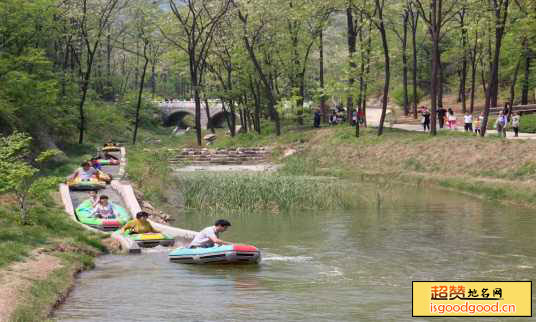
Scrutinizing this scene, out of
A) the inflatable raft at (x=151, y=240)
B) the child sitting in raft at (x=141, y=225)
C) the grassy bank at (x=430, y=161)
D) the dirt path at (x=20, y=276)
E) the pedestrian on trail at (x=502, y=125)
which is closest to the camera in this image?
the dirt path at (x=20, y=276)

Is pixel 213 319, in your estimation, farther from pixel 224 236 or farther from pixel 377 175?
pixel 377 175

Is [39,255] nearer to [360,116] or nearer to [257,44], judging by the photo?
[360,116]

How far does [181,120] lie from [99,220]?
73995 millimetres

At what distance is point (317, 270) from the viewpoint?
1850cm

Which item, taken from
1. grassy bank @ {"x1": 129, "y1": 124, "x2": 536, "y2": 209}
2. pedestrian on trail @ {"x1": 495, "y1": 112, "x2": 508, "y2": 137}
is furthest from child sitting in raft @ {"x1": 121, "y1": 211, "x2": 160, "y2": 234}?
pedestrian on trail @ {"x1": 495, "y1": 112, "x2": 508, "y2": 137}

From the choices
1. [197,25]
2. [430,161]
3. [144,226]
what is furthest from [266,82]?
[144,226]

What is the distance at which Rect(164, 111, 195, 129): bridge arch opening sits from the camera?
94.4 meters

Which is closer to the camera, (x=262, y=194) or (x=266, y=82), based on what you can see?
(x=262, y=194)

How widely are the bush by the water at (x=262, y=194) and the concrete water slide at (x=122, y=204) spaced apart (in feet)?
8.68

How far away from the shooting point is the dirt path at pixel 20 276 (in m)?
13.6

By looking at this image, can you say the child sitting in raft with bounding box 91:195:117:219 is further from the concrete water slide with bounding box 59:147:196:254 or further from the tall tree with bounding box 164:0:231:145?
the tall tree with bounding box 164:0:231:145

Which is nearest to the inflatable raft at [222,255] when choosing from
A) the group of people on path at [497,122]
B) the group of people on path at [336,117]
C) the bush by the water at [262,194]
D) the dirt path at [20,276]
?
the dirt path at [20,276]

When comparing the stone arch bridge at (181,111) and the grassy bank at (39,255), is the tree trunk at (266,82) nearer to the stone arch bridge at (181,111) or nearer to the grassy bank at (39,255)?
the grassy bank at (39,255)

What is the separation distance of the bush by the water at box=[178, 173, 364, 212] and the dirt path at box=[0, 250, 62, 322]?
1226cm
